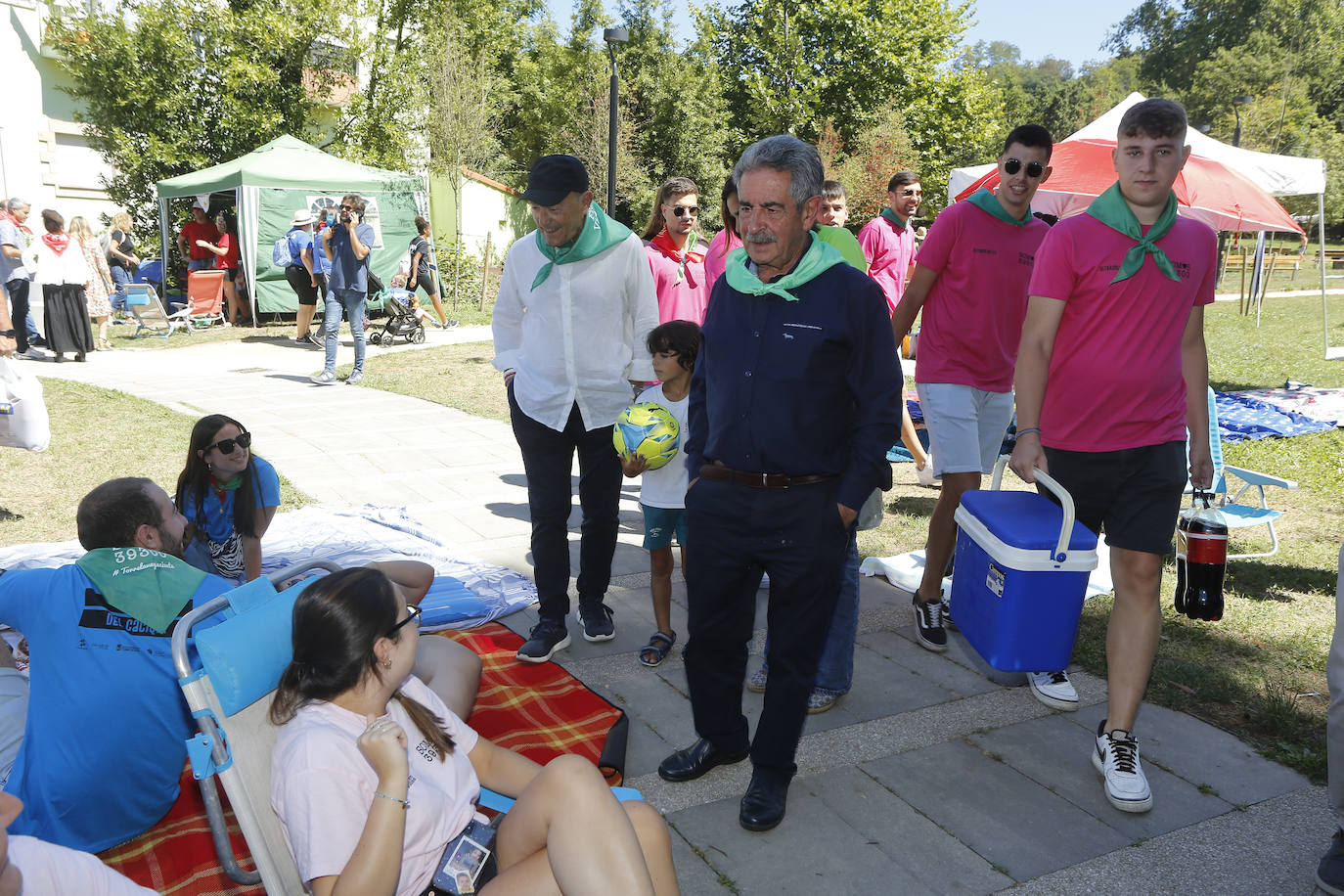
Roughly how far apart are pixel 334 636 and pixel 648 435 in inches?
75.5

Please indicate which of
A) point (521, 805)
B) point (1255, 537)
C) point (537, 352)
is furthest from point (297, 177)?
point (521, 805)

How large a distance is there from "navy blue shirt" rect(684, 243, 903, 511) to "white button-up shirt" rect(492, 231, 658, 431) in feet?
4.23

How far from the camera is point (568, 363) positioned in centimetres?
410

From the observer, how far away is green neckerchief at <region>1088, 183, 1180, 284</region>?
10.4 feet

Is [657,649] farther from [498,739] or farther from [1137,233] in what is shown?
[1137,233]

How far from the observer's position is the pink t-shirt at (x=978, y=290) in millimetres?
4242

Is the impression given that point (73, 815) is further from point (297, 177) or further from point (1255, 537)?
point (297, 177)

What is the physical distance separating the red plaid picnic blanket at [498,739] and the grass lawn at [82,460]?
9.57ft

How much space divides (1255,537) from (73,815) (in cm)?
637

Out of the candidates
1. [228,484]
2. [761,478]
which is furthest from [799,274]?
[228,484]

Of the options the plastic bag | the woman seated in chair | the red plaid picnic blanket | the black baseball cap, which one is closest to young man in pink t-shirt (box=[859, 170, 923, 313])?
the black baseball cap

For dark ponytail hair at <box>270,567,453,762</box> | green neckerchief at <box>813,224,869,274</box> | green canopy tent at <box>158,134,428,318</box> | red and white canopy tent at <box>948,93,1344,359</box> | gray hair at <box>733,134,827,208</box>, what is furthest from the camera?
green canopy tent at <box>158,134,428,318</box>

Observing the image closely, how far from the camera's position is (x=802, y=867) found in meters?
2.82

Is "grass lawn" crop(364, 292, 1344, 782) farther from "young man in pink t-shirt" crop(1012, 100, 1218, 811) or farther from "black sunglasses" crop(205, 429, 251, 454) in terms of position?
"black sunglasses" crop(205, 429, 251, 454)
